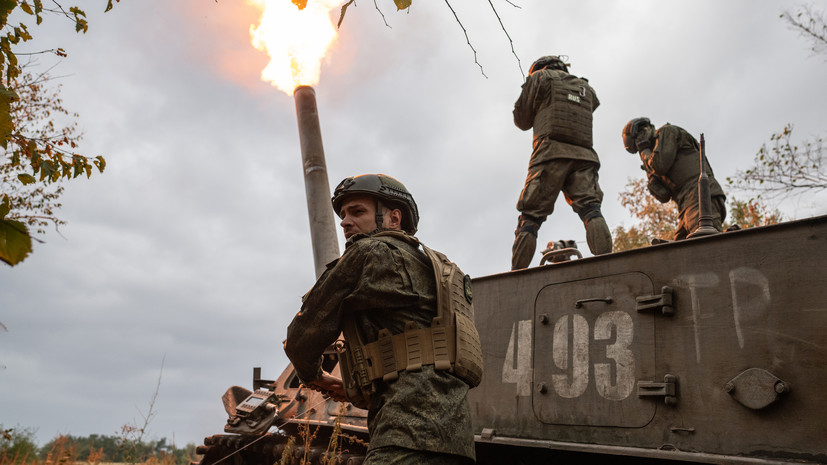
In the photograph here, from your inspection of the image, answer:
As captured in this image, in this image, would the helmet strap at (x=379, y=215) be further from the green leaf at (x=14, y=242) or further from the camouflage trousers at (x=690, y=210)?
the camouflage trousers at (x=690, y=210)

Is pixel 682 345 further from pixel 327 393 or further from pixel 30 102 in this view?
pixel 30 102

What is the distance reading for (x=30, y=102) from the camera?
44.9 ft

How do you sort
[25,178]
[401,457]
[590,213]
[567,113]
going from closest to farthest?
[401,457] → [25,178] → [590,213] → [567,113]

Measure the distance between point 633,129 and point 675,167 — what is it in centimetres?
56

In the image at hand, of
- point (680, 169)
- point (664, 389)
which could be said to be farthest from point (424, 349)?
point (680, 169)

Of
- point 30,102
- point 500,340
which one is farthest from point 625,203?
point 500,340

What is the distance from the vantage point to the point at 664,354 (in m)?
4.18

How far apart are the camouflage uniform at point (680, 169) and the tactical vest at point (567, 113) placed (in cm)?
67

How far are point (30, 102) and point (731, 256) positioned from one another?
13668 millimetres

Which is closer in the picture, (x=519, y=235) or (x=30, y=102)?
(x=519, y=235)

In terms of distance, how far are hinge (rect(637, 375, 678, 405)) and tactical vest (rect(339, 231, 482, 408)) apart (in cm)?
167

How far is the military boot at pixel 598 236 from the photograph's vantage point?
6.26 metres

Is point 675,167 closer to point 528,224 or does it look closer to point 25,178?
point 528,224

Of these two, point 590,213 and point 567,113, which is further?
point 567,113
